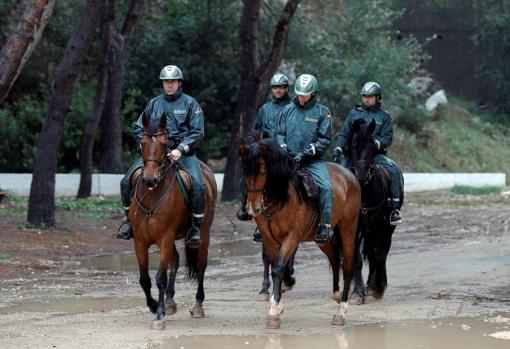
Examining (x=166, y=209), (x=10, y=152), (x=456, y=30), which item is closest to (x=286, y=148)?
(x=166, y=209)

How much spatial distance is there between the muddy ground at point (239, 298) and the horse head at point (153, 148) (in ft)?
5.41

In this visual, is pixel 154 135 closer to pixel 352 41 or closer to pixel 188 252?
pixel 188 252

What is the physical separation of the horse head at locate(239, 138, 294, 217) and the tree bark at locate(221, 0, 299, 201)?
16.5 meters

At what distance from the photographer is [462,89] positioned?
4944cm

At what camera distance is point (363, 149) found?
545 inches

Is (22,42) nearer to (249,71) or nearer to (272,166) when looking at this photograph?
(272,166)

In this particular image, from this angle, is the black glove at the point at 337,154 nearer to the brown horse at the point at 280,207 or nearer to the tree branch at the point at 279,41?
the brown horse at the point at 280,207

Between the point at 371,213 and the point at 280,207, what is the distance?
309cm

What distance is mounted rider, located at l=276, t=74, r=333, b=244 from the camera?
476 inches

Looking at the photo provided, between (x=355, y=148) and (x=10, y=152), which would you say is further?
(x=10, y=152)

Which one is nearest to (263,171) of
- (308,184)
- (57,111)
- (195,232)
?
(308,184)

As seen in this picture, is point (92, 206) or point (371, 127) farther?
point (92, 206)

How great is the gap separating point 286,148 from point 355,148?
184 cm

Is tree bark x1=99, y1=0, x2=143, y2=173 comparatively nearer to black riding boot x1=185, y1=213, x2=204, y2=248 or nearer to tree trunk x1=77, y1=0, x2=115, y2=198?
tree trunk x1=77, y1=0, x2=115, y2=198
